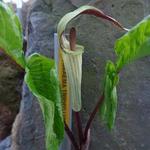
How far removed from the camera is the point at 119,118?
2.86 feet

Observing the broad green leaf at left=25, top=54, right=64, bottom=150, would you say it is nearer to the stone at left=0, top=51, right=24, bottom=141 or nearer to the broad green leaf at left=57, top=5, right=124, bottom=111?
the broad green leaf at left=57, top=5, right=124, bottom=111

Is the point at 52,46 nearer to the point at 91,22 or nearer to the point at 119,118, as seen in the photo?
the point at 91,22

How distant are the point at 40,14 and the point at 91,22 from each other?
16 centimetres

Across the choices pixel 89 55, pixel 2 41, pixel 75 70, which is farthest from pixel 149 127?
pixel 2 41

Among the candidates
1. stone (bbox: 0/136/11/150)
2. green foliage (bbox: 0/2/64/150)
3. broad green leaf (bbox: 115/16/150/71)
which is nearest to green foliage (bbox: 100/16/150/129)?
broad green leaf (bbox: 115/16/150/71)

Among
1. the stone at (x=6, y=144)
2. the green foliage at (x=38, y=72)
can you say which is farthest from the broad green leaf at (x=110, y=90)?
the stone at (x=6, y=144)

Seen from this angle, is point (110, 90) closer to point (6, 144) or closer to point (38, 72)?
point (38, 72)

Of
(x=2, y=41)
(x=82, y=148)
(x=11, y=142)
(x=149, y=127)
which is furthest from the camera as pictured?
(x=11, y=142)

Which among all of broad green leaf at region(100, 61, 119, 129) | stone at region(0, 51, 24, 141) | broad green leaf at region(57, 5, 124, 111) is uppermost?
broad green leaf at region(57, 5, 124, 111)

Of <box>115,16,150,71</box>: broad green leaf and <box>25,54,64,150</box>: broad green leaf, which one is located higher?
<box>115,16,150,71</box>: broad green leaf

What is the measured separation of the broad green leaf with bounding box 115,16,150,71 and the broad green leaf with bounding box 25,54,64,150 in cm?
13

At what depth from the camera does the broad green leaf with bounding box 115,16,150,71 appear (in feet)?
Result: 1.76

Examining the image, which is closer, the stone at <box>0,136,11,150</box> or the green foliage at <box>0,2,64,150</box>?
the green foliage at <box>0,2,64,150</box>

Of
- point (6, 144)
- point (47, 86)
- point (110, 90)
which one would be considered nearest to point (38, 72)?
point (47, 86)
